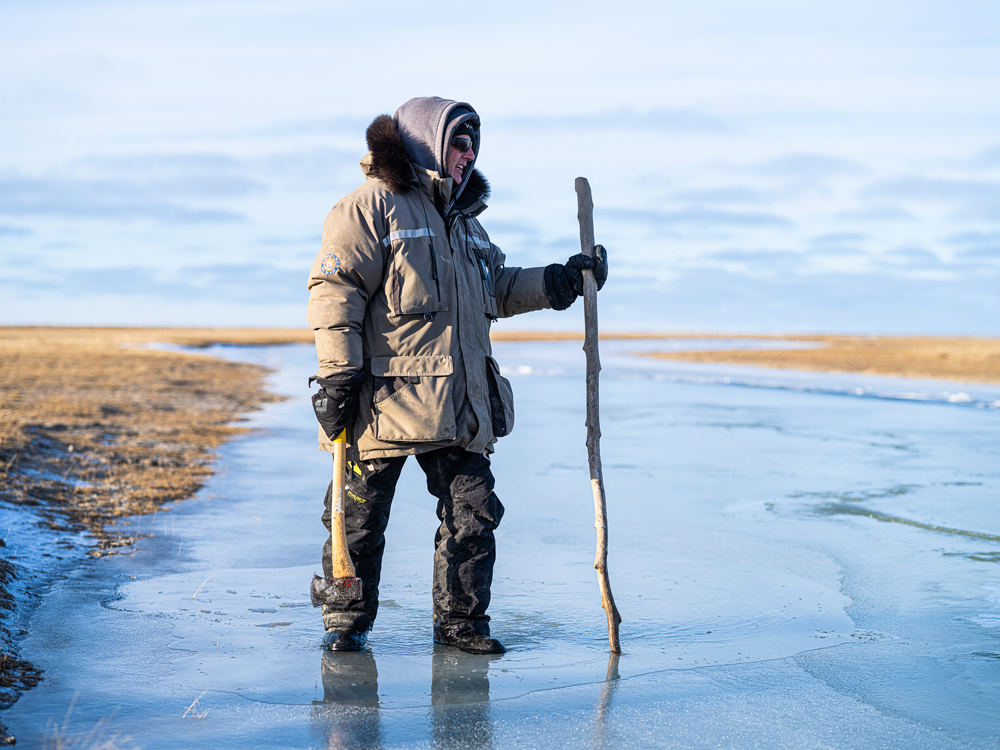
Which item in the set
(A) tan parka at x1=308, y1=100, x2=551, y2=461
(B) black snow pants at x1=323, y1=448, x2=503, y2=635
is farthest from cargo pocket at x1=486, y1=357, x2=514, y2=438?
(B) black snow pants at x1=323, y1=448, x2=503, y2=635

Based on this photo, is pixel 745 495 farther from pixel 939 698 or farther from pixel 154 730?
pixel 154 730

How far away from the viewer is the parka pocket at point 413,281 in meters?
3.76

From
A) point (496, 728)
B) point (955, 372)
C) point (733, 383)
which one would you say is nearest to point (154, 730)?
point (496, 728)

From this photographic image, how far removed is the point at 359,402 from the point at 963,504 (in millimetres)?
5430

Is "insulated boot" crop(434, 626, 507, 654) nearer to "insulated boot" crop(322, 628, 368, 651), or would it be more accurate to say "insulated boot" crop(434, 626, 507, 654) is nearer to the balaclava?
"insulated boot" crop(322, 628, 368, 651)

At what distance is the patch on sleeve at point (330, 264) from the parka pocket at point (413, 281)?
8.9 inches

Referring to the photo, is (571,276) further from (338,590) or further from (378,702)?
(378,702)

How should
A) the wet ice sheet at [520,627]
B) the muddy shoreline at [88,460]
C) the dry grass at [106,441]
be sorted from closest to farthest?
the wet ice sheet at [520,627] → the muddy shoreline at [88,460] → the dry grass at [106,441]

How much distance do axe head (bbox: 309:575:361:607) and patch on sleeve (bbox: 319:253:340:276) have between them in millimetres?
1296

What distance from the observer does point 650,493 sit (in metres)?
7.71

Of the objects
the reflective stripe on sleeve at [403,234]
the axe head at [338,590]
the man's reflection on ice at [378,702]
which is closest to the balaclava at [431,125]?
the reflective stripe on sleeve at [403,234]

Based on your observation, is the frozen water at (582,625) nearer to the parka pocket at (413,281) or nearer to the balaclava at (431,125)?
the parka pocket at (413,281)

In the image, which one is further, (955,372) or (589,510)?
(955,372)

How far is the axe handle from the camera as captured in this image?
3789 millimetres
